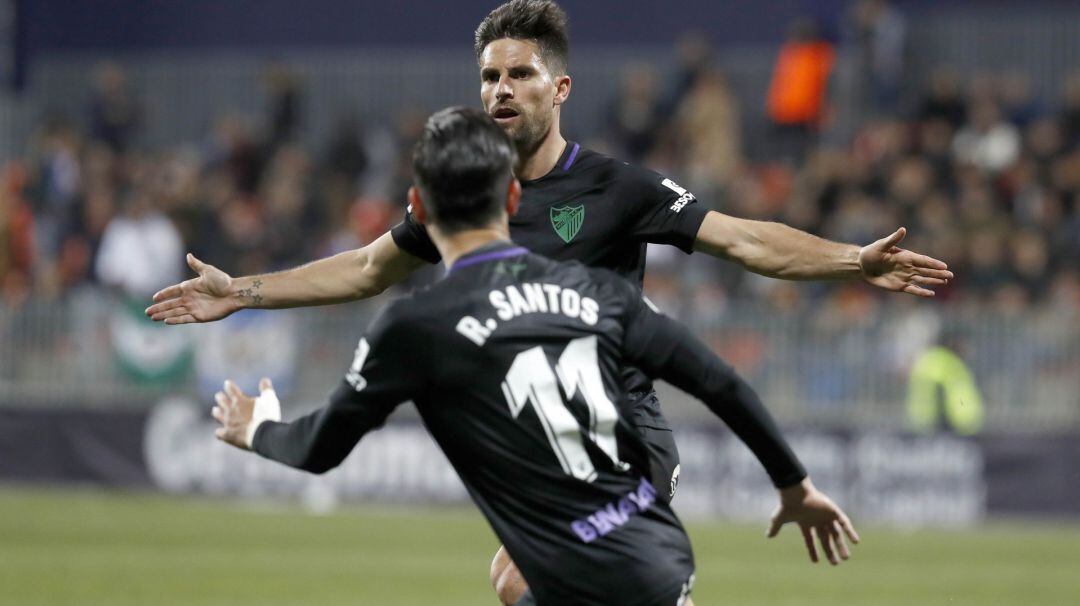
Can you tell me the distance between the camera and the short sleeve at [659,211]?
6.47 meters

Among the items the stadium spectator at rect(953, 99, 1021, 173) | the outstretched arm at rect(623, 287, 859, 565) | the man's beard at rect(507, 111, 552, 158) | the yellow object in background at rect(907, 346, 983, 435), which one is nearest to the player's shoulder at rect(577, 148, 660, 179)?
the man's beard at rect(507, 111, 552, 158)

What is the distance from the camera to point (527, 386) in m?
4.97

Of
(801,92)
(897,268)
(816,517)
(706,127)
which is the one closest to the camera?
(816,517)

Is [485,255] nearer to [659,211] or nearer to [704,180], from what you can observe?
[659,211]

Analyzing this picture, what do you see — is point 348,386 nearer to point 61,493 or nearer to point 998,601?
point 998,601

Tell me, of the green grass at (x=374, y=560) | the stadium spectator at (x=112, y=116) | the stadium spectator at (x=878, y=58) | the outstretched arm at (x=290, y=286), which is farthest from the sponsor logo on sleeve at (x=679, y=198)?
the stadium spectator at (x=112, y=116)

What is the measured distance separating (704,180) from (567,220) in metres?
13.7

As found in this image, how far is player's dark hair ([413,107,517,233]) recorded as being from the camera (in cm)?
495

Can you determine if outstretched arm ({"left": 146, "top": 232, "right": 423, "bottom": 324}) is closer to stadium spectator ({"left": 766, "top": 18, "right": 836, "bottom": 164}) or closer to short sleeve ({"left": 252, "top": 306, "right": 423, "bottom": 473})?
short sleeve ({"left": 252, "top": 306, "right": 423, "bottom": 473})

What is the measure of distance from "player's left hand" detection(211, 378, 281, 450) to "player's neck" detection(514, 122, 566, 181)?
1.42 metres

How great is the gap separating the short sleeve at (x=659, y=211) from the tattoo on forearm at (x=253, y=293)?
143cm

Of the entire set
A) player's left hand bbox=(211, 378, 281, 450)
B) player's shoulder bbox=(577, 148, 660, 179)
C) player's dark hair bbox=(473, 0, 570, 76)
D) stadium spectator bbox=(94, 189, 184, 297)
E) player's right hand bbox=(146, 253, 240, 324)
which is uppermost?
stadium spectator bbox=(94, 189, 184, 297)

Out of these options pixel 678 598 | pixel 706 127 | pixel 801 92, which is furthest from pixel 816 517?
pixel 801 92

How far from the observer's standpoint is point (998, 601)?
41.7ft
